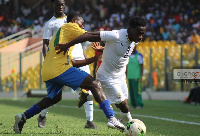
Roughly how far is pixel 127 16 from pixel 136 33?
24.4m

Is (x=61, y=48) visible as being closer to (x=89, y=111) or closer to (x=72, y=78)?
(x=72, y=78)

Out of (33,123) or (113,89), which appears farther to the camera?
(33,123)

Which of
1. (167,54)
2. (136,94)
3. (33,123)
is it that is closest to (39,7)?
(167,54)

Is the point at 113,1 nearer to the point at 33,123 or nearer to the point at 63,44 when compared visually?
the point at 33,123

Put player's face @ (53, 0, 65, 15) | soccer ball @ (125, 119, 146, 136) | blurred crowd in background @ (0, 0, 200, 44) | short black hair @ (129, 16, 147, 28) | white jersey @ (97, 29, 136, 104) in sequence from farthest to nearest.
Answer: blurred crowd in background @ (0, 0, 200, 44), player's face @ (53, 0, 65, 15), white jersey @ (97, 29, 136, 104), short black hair @ (129, 16, 147, 28), soccer ball @ (125, 119, 146, 136)

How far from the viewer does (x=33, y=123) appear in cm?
945

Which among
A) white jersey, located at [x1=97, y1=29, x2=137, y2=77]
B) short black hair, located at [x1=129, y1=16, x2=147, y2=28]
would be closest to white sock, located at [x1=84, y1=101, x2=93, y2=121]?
white jersey, located at [x1=97, y1=29, x2=137, y2=77]

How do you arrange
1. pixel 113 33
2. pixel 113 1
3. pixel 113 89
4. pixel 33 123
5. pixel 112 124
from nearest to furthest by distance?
pixel 112 124 < pixel 113 33 < pixel 113 89 < pixel 33 123 < pixel 113 1

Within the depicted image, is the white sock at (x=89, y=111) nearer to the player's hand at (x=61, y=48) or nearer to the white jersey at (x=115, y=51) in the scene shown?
the white jersey at (x=115, y=51)

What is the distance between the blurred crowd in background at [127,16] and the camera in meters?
27.3

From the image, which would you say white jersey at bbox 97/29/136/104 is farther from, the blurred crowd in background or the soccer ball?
the blurred crowd in background

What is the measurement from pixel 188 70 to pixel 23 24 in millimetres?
15268

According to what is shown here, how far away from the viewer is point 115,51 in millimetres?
7586

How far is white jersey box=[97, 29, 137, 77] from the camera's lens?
24.1 ft
